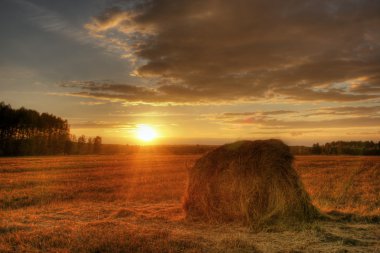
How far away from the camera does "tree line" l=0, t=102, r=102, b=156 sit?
69.4 meters

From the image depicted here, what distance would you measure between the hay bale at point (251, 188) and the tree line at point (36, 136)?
2561 inches

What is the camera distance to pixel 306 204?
10117 millimetres

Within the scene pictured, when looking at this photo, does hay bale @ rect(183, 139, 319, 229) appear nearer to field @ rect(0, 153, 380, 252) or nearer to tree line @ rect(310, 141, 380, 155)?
field @ rect(0, 153, 380, 252)

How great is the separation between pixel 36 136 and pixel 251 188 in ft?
250

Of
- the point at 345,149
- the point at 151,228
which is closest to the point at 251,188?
the point at 151,228

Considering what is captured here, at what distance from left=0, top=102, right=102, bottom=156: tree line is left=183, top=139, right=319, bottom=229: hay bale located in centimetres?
6506

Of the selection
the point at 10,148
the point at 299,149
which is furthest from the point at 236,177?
the point at 10,148

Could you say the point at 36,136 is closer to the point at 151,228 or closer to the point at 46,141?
the point at 46,141

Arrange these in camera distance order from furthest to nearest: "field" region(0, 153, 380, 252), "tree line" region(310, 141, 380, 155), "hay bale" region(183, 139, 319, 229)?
"tree line" region(310, 141, 380, 155) → "hay bale" region(183, 139, 319, 229) → "field" region(0, 153, 380, 252)

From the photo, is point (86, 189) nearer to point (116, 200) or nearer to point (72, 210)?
point (116, 200)

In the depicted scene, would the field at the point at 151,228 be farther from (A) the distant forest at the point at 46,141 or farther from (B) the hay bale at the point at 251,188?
(A) the distant forest at the point at 46,141

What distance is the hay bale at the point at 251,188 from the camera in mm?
9859

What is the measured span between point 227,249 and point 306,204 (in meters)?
3.90

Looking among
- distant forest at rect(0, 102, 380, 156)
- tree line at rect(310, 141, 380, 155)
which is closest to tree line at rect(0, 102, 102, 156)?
distant forest at rect(0, 102, 380, 156)
